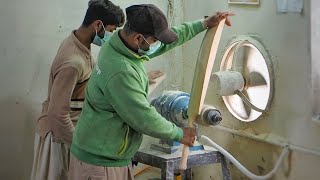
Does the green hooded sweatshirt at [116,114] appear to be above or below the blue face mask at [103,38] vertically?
below

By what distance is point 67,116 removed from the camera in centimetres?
254

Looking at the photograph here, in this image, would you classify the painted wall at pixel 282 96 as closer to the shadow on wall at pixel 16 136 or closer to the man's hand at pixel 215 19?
the man's hand at pixel 215 19

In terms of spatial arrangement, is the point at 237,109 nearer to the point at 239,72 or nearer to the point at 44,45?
the point at 239,72

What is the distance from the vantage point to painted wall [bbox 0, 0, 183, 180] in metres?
2.95

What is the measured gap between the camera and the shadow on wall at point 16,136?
301cm

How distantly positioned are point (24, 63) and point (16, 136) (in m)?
0.47

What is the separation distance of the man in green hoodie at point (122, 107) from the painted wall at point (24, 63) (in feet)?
2.88

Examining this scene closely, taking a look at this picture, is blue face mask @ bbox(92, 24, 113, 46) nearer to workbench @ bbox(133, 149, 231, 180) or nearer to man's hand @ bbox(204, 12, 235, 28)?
man's hand @ bbox(204, 12, 235, 28)

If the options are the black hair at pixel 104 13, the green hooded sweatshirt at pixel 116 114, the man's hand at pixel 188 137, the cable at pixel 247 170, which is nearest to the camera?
the green hooded sweatshirt at pixel 116 114

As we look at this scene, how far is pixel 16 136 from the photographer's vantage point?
3.06 metres

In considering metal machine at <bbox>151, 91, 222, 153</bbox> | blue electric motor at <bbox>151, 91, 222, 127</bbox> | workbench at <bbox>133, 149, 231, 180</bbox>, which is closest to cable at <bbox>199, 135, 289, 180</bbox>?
workbench at <bbox>133, 149, 231, 180</bbox>

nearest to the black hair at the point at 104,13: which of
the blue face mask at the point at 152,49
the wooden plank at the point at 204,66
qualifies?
the blue face mask at the point at 152,49

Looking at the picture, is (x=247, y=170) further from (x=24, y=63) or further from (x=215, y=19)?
(x=24, y=63)

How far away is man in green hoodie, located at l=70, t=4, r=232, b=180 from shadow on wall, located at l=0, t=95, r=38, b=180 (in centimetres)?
87
